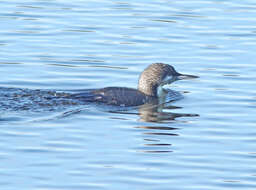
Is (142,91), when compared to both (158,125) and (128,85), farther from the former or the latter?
(158,125)

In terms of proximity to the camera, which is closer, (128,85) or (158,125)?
(158,125)

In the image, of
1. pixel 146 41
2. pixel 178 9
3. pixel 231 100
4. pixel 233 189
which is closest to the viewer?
pixel 233 189

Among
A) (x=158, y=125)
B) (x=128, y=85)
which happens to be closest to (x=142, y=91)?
(x=128, y=85)

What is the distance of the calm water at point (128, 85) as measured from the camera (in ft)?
36.6

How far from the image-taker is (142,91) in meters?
15.7

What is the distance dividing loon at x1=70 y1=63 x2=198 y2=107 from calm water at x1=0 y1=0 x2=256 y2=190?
276mm

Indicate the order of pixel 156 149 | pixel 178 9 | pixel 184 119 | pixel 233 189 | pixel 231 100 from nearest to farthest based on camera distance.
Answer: pixel 233 189, pixel 156 149, pixel 184 119, pixel 231 100, pixel 178 9

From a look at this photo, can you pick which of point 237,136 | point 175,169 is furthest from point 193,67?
point 175,169

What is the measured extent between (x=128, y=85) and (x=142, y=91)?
28.5 inches

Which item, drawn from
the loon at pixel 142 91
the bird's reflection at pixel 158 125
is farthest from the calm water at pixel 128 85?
the loon at pixel 142 91

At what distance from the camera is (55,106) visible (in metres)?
14.3

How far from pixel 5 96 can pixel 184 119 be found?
304cm

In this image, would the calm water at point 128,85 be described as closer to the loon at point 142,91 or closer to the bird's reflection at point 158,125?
the bird's reflection at point 158,125

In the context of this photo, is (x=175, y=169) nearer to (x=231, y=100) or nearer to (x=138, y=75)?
(x=231, y=100)
